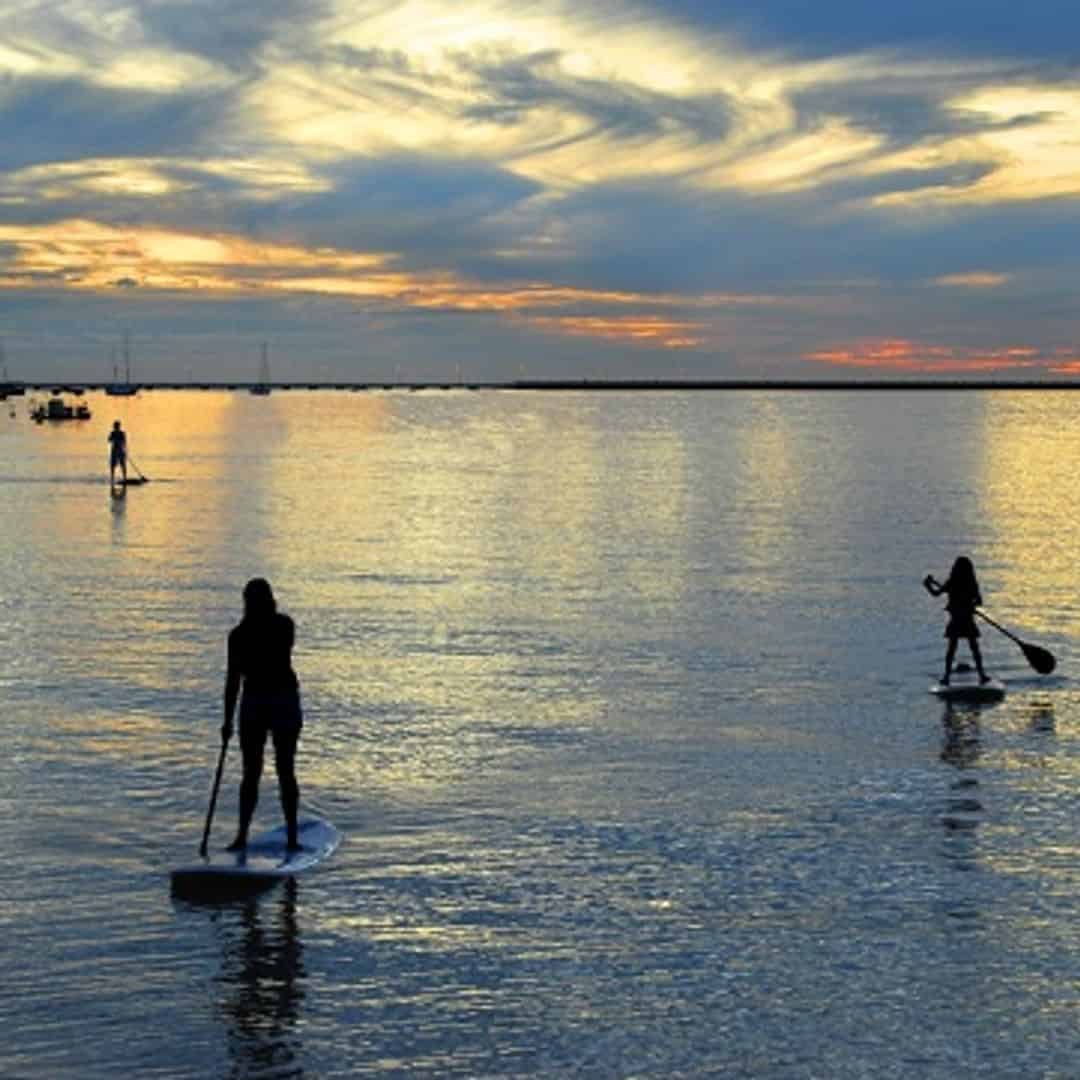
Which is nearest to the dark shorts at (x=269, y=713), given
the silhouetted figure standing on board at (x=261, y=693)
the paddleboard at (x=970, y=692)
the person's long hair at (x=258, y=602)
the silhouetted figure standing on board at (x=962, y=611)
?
the silhouetted figure standing on board at (x=261, y=693)

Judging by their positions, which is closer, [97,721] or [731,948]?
[731,948]

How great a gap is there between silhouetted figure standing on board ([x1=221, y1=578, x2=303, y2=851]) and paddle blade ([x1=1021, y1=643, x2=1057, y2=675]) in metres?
11.1

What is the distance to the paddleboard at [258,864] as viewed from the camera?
10.4 m

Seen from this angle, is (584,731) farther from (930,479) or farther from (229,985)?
(930,479)

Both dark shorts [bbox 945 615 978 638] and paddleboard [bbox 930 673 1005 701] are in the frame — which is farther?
dark shorts [bbox 945 615 978 638]

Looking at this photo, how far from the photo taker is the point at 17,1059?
306 inches

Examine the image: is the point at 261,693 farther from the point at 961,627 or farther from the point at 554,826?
the point at 961,627

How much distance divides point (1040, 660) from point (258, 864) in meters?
11.6

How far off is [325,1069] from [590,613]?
52.5ft

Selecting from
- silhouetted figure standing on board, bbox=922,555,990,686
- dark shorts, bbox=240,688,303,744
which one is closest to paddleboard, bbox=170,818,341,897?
dark shorts, bbox=240,688,303,744

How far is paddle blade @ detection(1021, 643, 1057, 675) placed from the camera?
18984mm

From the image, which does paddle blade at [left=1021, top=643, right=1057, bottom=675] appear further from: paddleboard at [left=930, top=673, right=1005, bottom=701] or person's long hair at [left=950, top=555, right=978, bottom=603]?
paddleboard at [left=930, top=673, right=1005, bottom=701]

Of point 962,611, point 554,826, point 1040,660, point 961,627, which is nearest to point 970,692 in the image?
point 961,627

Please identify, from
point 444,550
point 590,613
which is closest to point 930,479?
point 444,550
